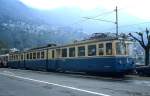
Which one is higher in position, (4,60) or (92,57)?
(92,57)

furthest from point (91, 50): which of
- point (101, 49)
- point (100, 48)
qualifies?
point (101, 49)

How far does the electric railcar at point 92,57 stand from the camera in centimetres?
2670

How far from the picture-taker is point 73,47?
3222 centimetres

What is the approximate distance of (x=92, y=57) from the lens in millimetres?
28516

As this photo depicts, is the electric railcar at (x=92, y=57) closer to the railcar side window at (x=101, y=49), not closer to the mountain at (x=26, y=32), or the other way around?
the railcar side window at (x=101, y=49)

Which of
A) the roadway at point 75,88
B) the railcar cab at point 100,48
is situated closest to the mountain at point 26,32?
the railcar cab at point 100,48

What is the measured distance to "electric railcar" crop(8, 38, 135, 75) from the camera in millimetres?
26703

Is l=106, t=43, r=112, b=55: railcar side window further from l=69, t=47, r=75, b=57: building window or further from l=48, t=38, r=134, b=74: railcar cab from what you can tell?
l=69, t=47, r=75, b=57: building window

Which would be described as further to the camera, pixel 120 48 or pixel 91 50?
pixel 91 50

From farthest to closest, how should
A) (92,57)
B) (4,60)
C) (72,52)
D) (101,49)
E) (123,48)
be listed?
1. (4,60)
2. (72,52)
3. (92,57)
4. (101,49)
5. (123,48)

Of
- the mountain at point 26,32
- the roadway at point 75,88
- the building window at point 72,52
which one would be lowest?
the roadway at point 75,88

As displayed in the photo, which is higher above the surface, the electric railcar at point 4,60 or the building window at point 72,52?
the building window at point 72,52

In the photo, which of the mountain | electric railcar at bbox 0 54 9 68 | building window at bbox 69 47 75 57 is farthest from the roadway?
the mountain

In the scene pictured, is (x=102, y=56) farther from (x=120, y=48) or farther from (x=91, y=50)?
(x=91, y=50)
